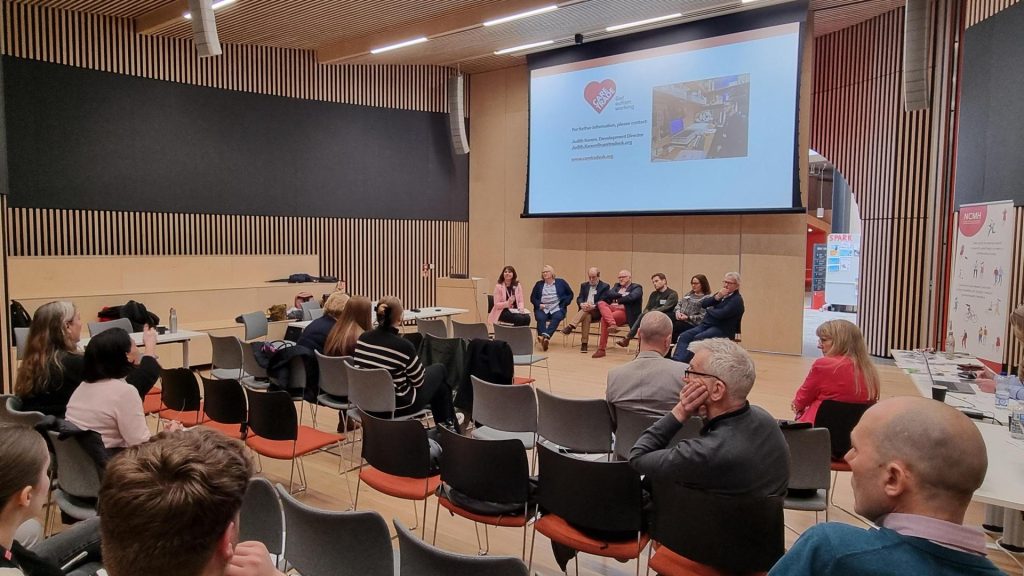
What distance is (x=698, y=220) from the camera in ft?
34.4

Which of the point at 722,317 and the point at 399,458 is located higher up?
the point at 722,317

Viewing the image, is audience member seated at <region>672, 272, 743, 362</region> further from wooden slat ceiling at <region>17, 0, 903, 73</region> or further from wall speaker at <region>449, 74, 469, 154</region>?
wall speaker at <region>449, 74, 469, 154</region>

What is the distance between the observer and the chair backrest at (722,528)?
7.45 feet

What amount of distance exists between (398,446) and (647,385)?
4.57ft

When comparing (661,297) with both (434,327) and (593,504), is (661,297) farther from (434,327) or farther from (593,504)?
(593,504)

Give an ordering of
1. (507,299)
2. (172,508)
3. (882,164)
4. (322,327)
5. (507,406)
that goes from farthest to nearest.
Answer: (507,299), (882,164), (322,327), (507,406), (172,508)

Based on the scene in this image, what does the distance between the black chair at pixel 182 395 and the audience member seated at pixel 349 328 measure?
103cm

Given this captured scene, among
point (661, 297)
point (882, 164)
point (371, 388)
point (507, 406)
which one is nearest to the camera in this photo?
point (507, 406)

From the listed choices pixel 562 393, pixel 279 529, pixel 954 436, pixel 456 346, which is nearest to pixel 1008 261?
pixel 562 393

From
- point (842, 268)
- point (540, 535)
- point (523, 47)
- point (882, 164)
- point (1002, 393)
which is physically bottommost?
point (540, 535)

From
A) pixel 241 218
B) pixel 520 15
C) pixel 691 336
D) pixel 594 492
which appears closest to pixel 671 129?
pixel 520 15

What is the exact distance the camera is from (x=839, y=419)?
3.73m

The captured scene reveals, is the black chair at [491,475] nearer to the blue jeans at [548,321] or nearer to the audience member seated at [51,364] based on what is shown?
the audience member seated at [51,364]

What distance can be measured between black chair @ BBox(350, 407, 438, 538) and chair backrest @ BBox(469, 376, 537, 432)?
2.59 ft
